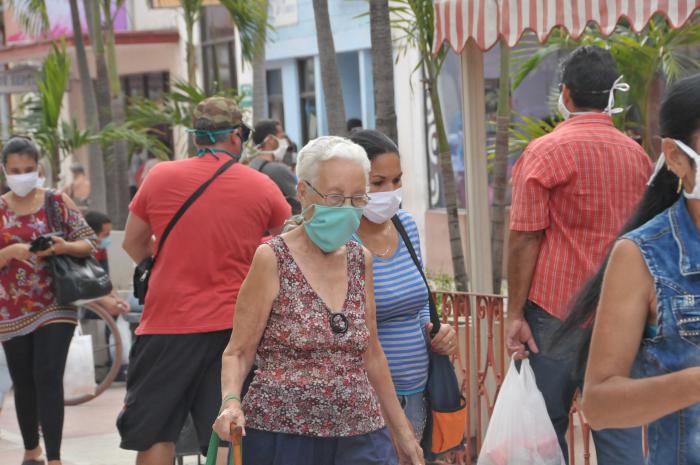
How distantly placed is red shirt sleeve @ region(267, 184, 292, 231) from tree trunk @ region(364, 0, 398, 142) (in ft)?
9.00

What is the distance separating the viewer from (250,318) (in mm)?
3871

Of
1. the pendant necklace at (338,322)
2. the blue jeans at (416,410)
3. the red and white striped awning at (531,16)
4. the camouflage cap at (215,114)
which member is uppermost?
the red and white striped awning at (531,16)

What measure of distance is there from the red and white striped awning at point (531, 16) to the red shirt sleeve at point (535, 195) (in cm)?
143

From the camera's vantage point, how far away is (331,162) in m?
3.95

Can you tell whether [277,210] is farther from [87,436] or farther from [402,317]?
[87,436]

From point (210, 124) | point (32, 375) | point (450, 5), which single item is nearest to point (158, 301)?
point (210, 124)

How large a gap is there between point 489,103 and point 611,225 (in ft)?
38.6

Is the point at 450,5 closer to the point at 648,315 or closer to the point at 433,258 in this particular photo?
the point at 648,315

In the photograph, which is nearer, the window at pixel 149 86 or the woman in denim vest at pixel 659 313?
the woman in denim vest at pixel 659 313

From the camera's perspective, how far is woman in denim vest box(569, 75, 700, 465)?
269cm

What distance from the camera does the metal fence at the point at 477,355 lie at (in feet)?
21.8

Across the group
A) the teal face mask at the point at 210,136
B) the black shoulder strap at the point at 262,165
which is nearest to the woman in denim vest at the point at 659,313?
the teal face mask at the point at 210,136

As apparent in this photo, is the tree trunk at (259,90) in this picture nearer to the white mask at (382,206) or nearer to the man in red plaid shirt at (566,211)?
the man in red plaid shirt at (566,211)

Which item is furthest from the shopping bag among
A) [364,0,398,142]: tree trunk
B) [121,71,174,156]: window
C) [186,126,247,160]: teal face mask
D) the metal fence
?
[121,71,174,156]: window
